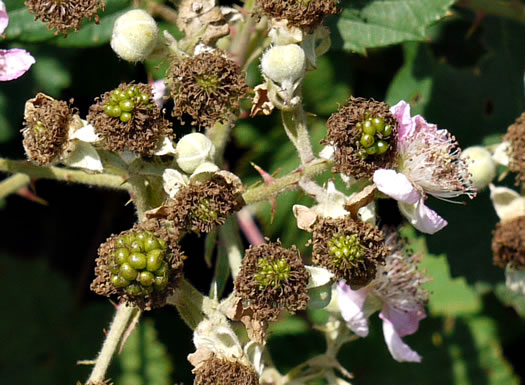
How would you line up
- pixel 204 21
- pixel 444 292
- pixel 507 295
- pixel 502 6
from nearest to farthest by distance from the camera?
1. pixel 204 21
2. pixel 502 6
3. pixel 507 295
4. pixel 444 292

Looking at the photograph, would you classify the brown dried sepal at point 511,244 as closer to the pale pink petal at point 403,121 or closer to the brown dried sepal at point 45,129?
the pale pink petal at point 403,121

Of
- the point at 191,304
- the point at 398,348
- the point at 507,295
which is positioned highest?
the point at 191,304

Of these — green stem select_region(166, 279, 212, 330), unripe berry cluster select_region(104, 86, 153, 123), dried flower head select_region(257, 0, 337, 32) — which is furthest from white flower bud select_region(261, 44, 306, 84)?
green stem select_region(166, 279, 212, 330)

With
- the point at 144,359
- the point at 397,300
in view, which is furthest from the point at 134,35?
the point at 144,359

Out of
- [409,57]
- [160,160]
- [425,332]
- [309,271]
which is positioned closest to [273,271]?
[309,271]

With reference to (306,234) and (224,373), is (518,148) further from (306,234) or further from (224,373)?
(224,373)

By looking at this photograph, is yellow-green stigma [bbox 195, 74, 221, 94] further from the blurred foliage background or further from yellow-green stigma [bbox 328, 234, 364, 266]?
the blurred foliage background

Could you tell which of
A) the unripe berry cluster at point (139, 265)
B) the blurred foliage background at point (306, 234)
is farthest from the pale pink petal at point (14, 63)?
the unripe berry cluster at point (139, 265)
